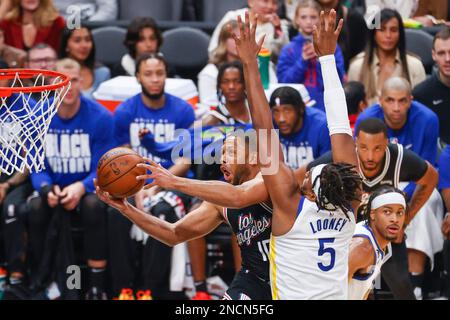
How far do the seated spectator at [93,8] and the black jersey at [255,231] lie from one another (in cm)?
377

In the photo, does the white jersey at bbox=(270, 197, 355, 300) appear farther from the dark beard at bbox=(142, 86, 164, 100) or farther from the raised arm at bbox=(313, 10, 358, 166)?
the dark beard at bbox=(142, 86, 164, 100)

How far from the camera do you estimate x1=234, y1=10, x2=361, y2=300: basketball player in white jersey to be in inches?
182

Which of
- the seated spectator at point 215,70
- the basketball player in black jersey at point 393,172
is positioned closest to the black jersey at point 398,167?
the basketball player in black jersey at point 393,172

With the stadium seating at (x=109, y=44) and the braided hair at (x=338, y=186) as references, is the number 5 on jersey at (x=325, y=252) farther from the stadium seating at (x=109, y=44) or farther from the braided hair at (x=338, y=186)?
the stadium seating at (x=109, y=44)

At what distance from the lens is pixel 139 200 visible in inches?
273

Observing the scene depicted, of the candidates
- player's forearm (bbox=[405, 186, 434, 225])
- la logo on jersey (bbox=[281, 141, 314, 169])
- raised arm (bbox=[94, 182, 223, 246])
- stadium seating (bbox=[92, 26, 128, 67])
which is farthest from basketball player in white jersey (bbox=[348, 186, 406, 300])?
stadium seating (bbox=[92, 26, 128, 67])

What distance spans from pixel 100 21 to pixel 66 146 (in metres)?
1.76

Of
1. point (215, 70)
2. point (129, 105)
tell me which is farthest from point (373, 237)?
point (215, 70)

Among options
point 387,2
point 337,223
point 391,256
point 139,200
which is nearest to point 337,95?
point 337,223

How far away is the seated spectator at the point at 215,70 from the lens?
25.0 ft

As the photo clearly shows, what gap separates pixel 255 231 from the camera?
5.21 metres

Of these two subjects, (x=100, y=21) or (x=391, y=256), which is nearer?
(x=391, y=256)
